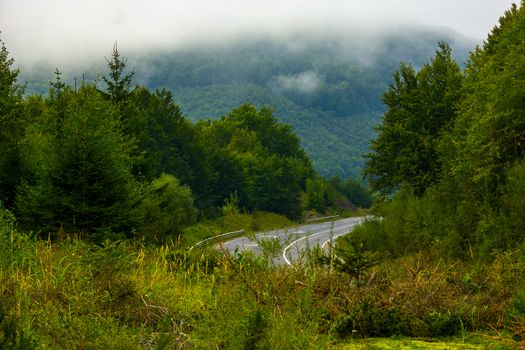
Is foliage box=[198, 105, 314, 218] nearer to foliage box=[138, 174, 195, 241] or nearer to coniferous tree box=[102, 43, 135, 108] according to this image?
foliage box=[138, 174, 195, 241]

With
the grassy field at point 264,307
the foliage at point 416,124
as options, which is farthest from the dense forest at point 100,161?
the foliage at point 416,124

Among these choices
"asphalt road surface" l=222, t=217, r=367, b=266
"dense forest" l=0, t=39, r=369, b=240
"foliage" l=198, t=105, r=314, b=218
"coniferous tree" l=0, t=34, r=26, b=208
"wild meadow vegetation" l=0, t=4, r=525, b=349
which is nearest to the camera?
"wild meadow vegetation" l=0, t=4, r=525, b=349

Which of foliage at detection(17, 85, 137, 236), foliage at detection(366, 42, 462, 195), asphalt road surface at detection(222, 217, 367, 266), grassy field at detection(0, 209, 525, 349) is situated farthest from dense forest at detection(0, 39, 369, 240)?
foliage at detection(366, 42, 462, 195)

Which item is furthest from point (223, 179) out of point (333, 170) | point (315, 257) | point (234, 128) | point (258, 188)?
point (333, 170)

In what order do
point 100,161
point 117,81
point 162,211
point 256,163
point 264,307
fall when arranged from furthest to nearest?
point 256,163 < point 117,81 < point 162,211 < point 100,161 < point 264,307

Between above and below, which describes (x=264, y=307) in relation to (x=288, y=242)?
below

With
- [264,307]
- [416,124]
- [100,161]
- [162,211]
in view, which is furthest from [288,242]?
[416,124]

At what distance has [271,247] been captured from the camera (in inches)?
263

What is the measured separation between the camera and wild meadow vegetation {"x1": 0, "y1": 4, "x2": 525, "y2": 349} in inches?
210

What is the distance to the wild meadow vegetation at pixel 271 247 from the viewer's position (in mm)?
5332

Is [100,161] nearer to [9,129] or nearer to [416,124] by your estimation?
[9,129]

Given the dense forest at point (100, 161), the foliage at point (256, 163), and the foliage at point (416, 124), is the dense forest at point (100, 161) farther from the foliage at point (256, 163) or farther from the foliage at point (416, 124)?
the foliage at point (416, 124)

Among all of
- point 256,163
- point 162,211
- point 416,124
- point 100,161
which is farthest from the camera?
point 256,163

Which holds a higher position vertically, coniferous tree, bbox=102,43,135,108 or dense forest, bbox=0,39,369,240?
coniferous tree, bbox=102,43,135,108
